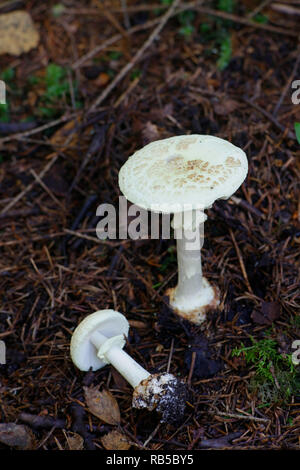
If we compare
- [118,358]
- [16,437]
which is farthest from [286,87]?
[16,437]

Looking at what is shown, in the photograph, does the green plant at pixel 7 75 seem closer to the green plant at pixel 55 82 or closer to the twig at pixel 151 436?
the green plant at pixel 55 82

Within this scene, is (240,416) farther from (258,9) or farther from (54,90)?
(258,9)

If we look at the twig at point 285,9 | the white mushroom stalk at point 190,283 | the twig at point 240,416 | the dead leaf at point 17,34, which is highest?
the twig at point 285,9

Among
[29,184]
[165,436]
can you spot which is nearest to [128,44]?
[29,184]

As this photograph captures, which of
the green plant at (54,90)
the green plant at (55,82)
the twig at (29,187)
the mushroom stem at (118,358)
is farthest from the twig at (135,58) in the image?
the mushroom stem at (118,358)

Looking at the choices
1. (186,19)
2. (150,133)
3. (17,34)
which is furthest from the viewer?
(17,34)

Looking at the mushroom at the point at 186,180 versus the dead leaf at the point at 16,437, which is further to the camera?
the dead leaf at the point at 16,437
